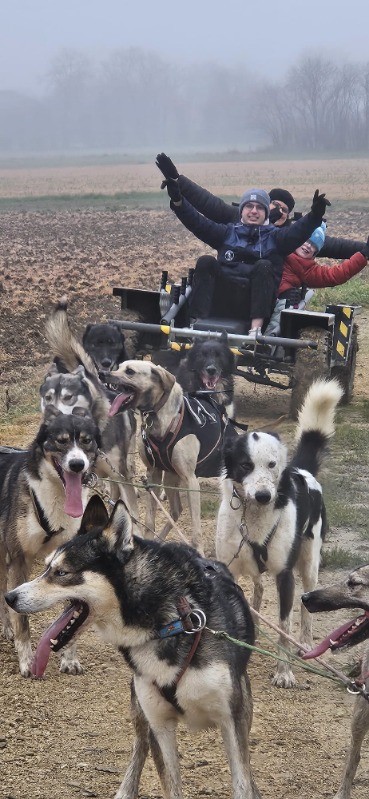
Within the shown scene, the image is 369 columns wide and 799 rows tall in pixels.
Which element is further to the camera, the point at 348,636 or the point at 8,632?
the point at 8,632

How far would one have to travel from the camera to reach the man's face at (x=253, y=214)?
10.4 m

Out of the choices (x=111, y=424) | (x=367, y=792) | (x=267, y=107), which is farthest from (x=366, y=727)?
(x=267, y=107)

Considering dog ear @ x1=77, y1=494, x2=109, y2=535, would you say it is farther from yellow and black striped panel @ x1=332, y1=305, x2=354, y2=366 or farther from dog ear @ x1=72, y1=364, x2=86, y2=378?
yellow and black striped panel @ x1=332, y1=305, x2=354, y2=366

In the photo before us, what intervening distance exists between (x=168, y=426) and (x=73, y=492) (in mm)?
2063

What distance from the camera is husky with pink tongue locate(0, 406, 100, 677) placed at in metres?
5.60

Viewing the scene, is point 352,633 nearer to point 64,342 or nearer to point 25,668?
point 25,668

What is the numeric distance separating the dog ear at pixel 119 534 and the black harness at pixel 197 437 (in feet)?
11.6

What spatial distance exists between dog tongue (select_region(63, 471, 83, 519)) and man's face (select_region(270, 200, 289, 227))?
6236 mm

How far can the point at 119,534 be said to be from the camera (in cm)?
398

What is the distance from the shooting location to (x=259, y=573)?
229 inches

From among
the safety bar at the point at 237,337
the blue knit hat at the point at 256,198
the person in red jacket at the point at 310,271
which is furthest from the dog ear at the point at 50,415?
the person in red jacket at the point at 310,271

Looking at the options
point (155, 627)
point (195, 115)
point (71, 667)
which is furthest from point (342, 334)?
point (195, 115)

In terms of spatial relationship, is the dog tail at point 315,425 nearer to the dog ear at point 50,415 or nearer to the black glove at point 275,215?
the dog ear at point 50,415

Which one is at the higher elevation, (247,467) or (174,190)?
(174,190)
